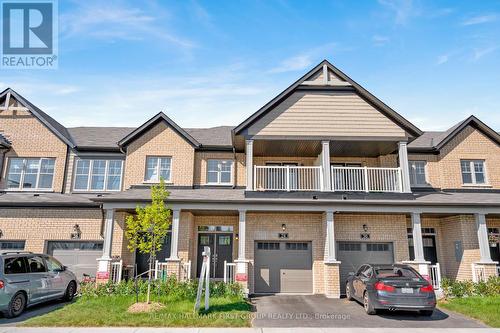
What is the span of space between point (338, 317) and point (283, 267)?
16.3ft

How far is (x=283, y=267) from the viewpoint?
47.5 ft

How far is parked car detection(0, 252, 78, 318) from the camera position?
9.11 meters

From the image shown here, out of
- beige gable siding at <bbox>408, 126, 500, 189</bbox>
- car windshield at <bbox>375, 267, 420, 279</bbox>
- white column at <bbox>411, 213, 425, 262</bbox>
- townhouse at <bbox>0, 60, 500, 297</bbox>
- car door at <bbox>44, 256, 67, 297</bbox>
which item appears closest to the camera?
Answer: car windshield at <bbox>375, 267, 420, 279</bbox>

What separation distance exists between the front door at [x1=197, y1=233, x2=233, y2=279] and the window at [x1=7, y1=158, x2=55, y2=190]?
807 cm

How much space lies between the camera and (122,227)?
14.8m

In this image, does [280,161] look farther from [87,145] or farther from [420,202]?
[87,145]

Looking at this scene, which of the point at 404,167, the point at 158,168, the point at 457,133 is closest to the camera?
the point at 404,167

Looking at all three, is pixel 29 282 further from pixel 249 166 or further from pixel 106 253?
pixel 249 166

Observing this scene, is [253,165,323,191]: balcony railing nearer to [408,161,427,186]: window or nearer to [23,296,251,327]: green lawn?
[408,161,427,186]: window

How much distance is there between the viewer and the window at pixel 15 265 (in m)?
9.40

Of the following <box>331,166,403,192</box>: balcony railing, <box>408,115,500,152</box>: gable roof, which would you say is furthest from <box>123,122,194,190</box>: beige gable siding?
<box>408,115,500,152</box>: gable roof

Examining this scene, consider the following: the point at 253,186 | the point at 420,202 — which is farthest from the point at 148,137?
the point at 420,202

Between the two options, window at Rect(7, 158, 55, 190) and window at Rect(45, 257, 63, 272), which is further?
window at Rect(7, 158, 55, 190)

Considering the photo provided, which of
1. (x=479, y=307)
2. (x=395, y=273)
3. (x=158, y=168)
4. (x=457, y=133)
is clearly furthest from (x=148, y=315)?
(x=457, y=133)
